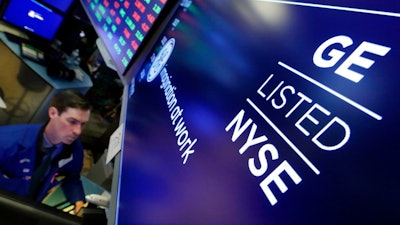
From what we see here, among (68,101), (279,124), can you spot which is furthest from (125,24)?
(68,101)

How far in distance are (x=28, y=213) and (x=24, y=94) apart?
2.14 metres

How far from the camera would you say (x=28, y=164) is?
249 centimetres

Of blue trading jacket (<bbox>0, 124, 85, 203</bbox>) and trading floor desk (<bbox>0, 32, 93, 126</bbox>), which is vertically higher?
trading floor desk (<bbox>0, 32, 93, 126</bbox>)

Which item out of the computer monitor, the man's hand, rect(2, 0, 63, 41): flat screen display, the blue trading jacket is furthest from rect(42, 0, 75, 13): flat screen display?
the computer monitor

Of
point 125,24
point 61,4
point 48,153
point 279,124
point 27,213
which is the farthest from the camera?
point 61,4

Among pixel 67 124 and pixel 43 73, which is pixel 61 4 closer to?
pixel 43 73

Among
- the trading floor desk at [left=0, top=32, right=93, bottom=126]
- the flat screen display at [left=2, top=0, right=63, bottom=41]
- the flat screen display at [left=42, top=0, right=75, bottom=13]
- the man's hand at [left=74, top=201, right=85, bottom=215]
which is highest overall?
the flat screen display at [left=42, top=0, right=75, bottom=13]

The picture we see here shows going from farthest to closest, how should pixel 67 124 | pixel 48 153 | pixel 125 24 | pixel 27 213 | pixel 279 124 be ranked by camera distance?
pixel 67 124 < pixel 48 153 < pixel 125 24 < pixel 27 213 < pixel 279 124

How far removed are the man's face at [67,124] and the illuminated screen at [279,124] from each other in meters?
2.19

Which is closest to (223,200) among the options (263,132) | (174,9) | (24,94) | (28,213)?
(263,132)

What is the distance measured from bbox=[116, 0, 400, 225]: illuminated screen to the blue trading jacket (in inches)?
80.6

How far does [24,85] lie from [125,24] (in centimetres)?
219

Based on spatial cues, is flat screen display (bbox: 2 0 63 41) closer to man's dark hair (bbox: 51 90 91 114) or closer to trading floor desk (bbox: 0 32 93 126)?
trading floor desk (bbox: 0 32 93 126)

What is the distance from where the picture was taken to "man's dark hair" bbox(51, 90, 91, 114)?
9.21 feet
